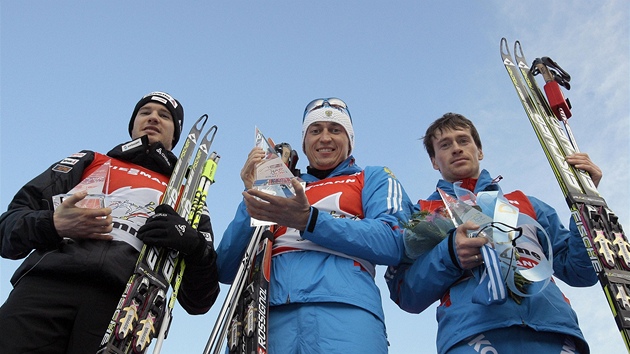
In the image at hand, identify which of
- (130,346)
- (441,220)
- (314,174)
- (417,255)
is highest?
(314,174)

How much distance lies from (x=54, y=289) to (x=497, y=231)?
2283 millimetres

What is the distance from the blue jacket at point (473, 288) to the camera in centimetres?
295

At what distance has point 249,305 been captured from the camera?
3.10 meters

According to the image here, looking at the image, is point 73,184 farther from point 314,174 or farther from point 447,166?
point 447,166

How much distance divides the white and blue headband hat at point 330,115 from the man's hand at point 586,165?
145cm

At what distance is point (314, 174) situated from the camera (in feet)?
13.0

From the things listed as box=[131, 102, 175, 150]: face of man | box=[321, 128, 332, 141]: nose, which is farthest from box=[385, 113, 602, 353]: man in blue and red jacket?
box=[131, 102, 175, 150]: face of man

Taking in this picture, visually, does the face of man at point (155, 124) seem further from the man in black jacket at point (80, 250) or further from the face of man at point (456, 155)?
the face of man at point (456, 155)

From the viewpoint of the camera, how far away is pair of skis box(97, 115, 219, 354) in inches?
112

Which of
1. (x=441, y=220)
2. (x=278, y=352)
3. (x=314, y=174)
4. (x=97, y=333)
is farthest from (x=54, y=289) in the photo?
(x=441, y=220)

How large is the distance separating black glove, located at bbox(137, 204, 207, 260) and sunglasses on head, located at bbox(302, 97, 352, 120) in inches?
56.2

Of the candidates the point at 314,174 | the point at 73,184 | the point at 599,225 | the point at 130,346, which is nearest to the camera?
the point at 130,346

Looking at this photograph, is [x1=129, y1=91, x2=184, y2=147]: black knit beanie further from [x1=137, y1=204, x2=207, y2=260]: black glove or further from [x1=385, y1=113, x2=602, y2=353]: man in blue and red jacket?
[x1=385, y1=113, x2=602, y2=353]: man in blue and red jacket

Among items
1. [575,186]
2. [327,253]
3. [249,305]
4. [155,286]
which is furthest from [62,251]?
[575,186]
